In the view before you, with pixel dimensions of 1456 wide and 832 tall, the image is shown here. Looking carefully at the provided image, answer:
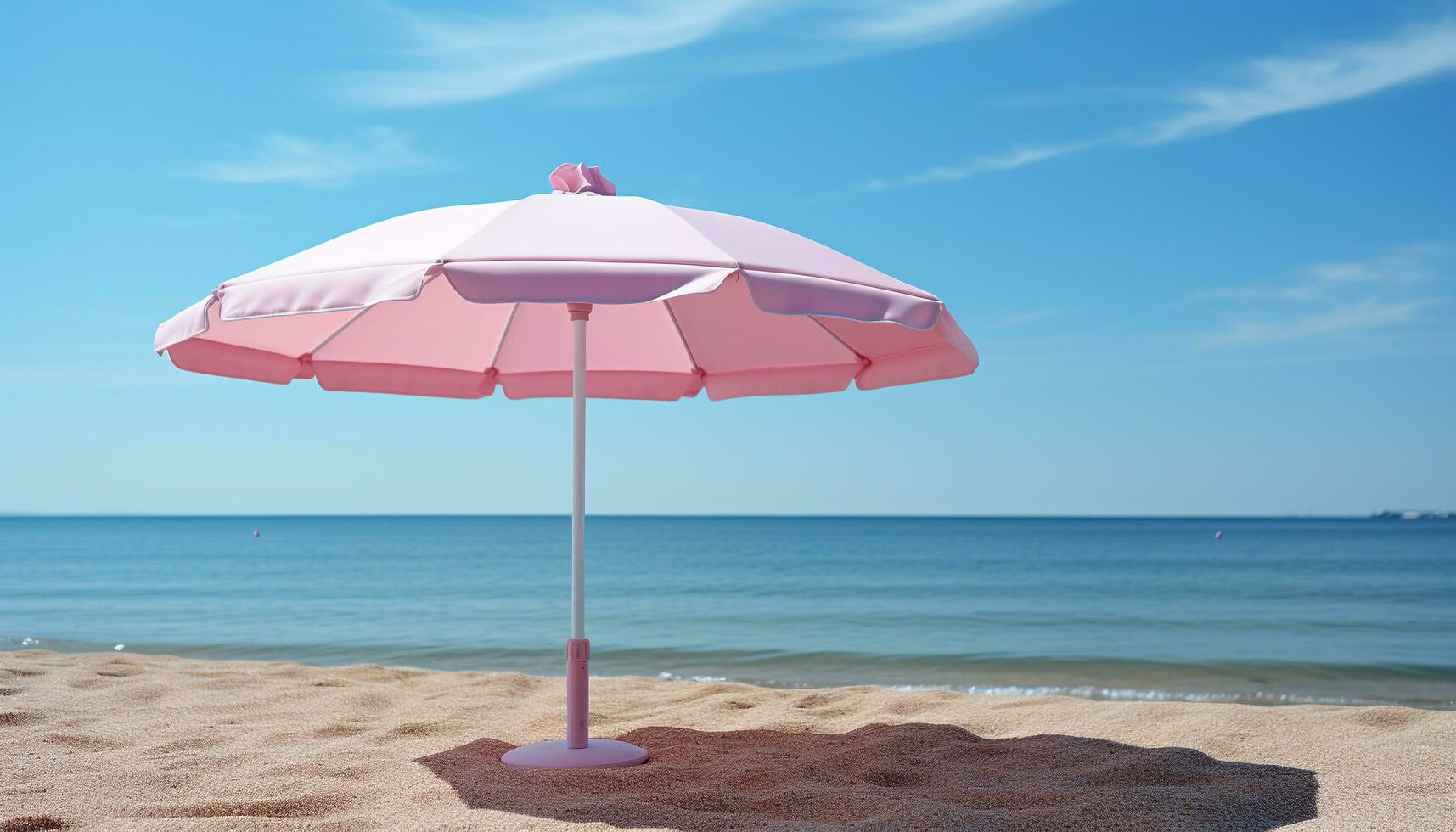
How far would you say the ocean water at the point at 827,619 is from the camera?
1003 centimetres

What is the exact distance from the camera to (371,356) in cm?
463

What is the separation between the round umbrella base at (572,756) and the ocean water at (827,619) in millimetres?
5174

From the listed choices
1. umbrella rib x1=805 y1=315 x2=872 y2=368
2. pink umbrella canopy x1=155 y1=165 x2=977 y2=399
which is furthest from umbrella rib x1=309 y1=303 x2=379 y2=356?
umbrella rib x1=805 y1=315 x2=872 y2=368

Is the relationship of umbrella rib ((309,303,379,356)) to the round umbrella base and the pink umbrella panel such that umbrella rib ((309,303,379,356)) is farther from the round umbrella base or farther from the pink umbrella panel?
the round umbrella base

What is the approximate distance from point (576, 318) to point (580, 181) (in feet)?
1.71

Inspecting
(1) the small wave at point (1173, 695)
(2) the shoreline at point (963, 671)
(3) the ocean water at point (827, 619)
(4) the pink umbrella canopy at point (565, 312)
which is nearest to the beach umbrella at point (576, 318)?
(4) the pink umbrella canopy at point (565, 312)

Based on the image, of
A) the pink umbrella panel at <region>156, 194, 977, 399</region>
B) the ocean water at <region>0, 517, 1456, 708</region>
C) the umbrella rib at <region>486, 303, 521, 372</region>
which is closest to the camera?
the pink umbrella panel at <region>156, 194, 977, 399</region>

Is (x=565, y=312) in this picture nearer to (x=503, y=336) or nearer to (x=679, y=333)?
(x=503, y=336)

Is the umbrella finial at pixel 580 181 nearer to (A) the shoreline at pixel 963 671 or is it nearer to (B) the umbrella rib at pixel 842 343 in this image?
(B) the umbrella rib at pixel 842 343

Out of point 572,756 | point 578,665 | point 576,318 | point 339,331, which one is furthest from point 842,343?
point 339,331

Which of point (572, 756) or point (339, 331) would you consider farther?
point (339, 331)

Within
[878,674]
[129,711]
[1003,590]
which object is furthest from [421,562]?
[129,711]

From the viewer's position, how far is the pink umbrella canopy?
2.79m

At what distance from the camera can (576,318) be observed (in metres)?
3.89
